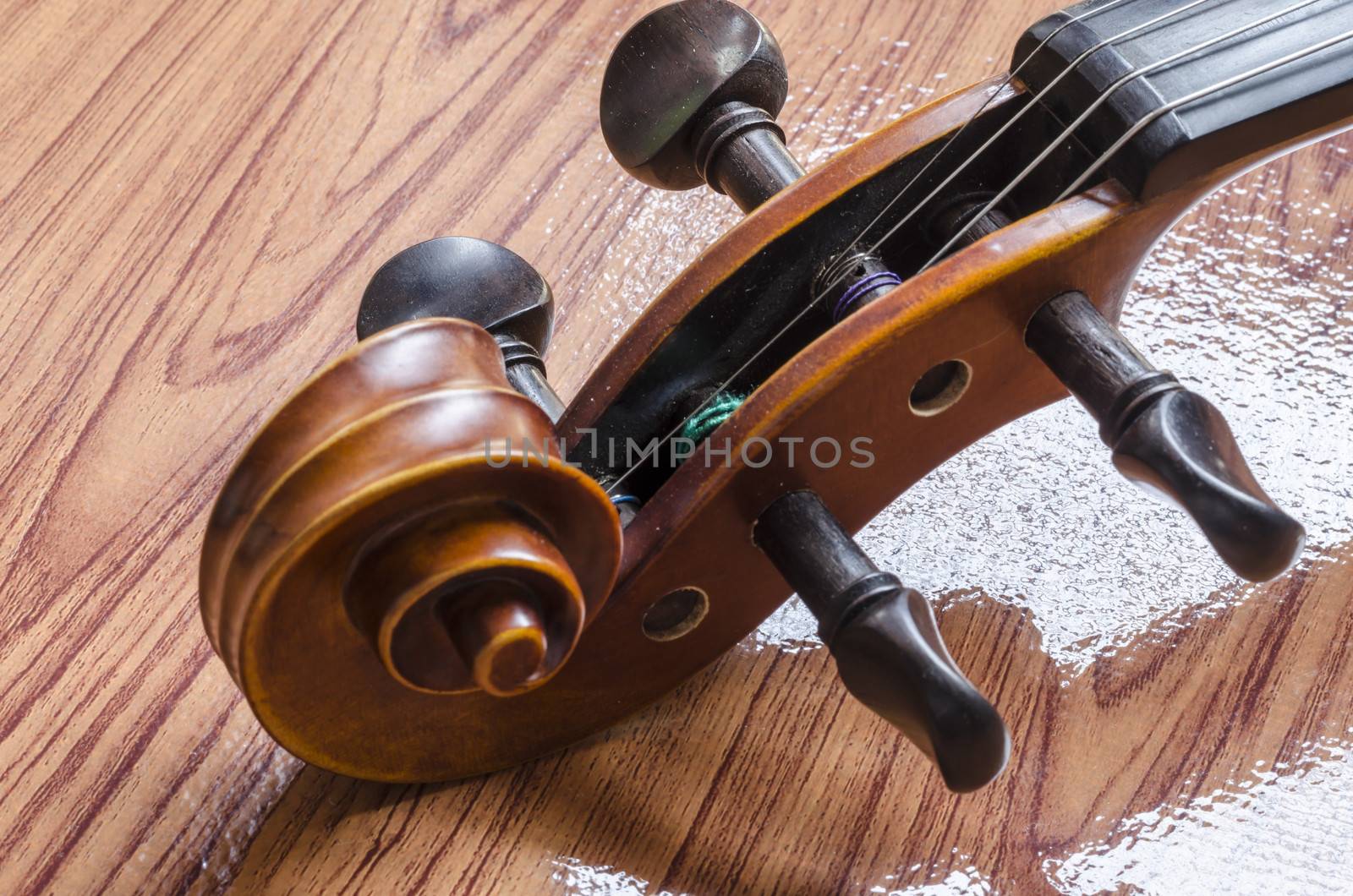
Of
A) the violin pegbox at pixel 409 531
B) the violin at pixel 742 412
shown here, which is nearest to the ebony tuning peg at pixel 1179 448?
the violin at pixel 742 412

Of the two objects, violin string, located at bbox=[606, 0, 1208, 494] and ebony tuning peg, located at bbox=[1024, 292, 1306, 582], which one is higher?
violin string, located at bbox=[606, 0, 1208, 494]

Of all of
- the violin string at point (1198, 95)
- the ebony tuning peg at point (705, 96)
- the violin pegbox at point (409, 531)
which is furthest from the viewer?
the ebony tuning peg at point (705, 96)

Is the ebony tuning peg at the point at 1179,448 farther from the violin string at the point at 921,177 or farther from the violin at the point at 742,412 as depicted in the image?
the violin string at the point at 921,177

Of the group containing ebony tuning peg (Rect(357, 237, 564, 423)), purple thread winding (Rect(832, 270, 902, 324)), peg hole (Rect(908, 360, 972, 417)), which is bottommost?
peg hole (Rect(908, 360, 972, 417))

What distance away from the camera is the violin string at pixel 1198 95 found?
25.9 inches

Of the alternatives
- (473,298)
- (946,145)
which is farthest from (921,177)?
(473,298)

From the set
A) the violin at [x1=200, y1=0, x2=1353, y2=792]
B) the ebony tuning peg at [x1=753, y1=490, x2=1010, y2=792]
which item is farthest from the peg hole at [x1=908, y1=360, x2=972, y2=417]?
the ebony tuning peg at [x1=753, y1=490, x2=1010, y2=792]

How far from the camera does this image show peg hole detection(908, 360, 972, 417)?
27.4 inches

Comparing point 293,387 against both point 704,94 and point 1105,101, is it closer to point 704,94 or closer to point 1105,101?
point 704,94

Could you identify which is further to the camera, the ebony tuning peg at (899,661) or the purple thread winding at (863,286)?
the purple thread winding at (863,286)

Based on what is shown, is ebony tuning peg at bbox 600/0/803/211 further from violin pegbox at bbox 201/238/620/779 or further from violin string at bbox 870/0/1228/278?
violin pegbox at bbox 201/238/620/779

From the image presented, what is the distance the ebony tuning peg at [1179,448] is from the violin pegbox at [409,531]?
0.21 metres

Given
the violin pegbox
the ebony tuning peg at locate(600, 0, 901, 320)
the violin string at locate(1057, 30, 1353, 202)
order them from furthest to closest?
the ebony tuning peg at locate(600, 0, 901, 320)
the violin string at locate(1057, 30, 1353, 202)
the violin pegbox

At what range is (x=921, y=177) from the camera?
73 centimetres
